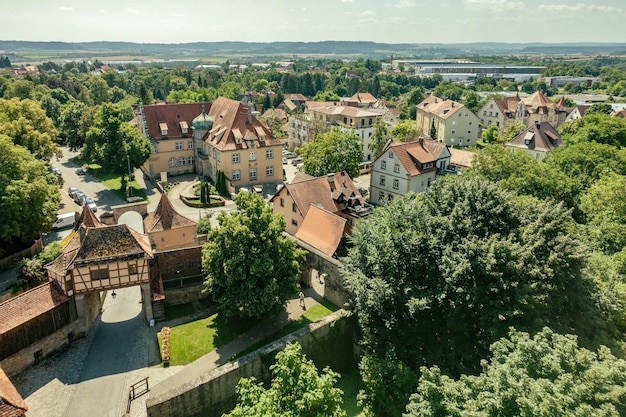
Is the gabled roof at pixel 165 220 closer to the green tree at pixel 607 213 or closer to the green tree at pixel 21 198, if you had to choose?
the green tree at pixel 21 198

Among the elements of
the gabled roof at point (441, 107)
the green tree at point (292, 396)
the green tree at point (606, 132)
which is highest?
the green tree at point (606, 132)

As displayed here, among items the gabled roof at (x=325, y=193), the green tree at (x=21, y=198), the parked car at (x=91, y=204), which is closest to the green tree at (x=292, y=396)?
the gabled roof at (x=325, y=193)

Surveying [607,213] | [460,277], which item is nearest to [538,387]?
[460,277]

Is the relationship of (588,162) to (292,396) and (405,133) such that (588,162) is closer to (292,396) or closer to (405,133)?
(405,133)

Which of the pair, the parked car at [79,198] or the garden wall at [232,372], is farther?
the parked car at [79,198]

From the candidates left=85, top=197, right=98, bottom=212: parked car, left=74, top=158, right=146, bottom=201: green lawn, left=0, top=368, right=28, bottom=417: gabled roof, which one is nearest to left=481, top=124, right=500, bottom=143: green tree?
left=74, top=158, right=146, bottom=201: green lawn

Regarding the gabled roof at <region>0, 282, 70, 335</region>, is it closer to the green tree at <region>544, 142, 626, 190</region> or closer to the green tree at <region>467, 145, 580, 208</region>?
the green tree at <region>467, 145, 580, 208</region>
